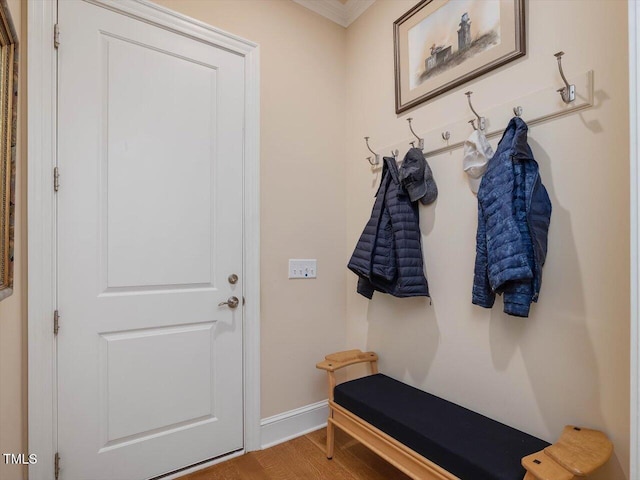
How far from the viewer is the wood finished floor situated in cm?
170

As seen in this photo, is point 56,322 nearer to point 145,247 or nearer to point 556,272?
point 145,247

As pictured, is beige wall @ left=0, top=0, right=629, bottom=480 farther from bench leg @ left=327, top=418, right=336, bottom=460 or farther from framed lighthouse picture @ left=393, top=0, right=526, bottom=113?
bench leg @ left=327, top=418, right=336, bottom=460

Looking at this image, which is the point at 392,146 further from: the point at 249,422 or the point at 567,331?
the point at 249,422

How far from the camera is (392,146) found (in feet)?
6.66

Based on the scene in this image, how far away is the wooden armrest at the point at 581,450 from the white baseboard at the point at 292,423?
55.3 inches

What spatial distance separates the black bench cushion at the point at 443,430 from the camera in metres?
1.16

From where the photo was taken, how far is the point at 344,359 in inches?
80.6

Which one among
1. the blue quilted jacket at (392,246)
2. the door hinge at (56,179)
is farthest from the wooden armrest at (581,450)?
the door hinge at (56,179)

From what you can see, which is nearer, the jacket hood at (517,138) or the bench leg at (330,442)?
the jacket hood at (517,138)

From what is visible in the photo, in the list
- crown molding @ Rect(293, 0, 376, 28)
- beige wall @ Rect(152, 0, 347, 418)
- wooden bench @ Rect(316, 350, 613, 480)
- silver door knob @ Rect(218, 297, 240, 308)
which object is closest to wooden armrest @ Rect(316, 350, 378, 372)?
wooden bench @ Rect(316, 350, 613, 480)

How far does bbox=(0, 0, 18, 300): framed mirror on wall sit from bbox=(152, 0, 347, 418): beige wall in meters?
1.06

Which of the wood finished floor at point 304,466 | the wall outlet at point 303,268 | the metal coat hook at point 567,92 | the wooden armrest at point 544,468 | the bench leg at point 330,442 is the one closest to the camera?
the wooden armrest at point 544,468

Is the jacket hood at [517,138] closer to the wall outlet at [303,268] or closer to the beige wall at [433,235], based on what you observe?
the beige wall at [433,235]

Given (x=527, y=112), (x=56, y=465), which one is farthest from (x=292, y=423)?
(x=527, y=112)
